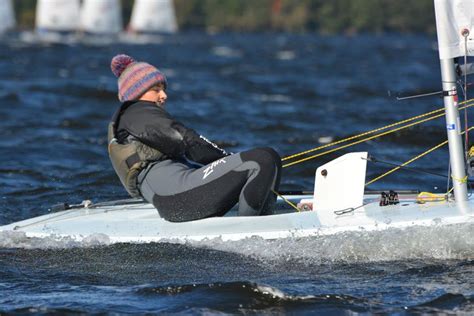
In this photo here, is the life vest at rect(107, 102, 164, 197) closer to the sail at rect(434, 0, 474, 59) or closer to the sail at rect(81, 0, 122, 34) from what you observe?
A: the sail at rect(434, 0, 474, 59)

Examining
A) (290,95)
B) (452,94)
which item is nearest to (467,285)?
(452,94)

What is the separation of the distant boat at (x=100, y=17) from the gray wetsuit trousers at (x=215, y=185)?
6139 cm

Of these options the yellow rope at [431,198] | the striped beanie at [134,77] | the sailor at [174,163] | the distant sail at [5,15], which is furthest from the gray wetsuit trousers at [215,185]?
the distant sail at [5,15]

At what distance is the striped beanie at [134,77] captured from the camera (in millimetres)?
6777

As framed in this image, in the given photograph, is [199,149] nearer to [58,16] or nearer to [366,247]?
[366,247]

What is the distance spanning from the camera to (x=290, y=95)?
2280cm

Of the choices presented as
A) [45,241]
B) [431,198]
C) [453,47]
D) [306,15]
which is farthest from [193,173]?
[306,15]

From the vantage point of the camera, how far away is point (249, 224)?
655cm

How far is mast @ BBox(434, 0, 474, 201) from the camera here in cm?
650

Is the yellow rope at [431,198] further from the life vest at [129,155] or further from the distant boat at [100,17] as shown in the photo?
the distant boat at [100,17]

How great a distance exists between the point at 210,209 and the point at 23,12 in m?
96.9

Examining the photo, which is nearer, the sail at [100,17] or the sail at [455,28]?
the sail at [455,28]

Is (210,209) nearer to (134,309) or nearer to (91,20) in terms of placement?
(134,309)

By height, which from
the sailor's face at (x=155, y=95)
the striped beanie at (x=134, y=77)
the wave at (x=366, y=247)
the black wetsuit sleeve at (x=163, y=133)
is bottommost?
the wave at (x=366, y=247)
